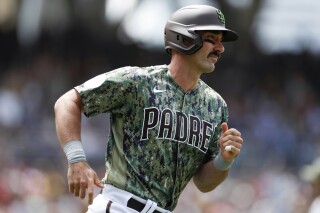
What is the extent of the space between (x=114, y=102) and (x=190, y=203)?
32.8ft

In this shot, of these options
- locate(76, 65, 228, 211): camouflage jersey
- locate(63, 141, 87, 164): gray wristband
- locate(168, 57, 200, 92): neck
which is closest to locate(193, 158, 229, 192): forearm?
locate(76, 65, 228, 211): camouflage jersey

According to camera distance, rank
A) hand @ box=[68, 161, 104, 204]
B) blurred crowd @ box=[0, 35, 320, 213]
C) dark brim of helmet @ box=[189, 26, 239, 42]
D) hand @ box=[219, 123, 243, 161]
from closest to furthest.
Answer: hand @ box=[68, 161, 104, 204], hand @ box=[219, 123, 243, 161], dark brim of helmet @ box=[189, 26, 239, 42], blurred crowd @ box=[0, 35, 320, 213]

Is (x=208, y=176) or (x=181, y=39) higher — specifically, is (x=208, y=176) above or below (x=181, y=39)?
below

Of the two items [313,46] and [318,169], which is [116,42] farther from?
[318,169]

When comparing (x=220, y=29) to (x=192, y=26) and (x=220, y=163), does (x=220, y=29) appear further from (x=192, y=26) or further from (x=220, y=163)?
(x=220, y=163)

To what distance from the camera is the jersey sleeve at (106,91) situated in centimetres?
727

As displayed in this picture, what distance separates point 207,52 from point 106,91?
78 centimetres

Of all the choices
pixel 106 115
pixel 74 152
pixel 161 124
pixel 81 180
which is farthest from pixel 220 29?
pixel 106 115

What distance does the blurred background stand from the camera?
17.6 metres

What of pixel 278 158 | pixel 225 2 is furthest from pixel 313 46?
pixel 278 158

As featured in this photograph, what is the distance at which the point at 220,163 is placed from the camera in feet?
24.9

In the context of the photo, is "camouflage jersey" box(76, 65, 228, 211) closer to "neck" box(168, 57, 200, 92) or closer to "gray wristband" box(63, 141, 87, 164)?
"neck" box(168, 57, 200, 92)

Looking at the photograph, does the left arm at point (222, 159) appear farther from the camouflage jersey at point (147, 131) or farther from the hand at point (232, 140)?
the camouflage jersey at point (147, 131)

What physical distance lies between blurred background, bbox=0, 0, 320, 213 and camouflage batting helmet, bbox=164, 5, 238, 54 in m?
3.61
